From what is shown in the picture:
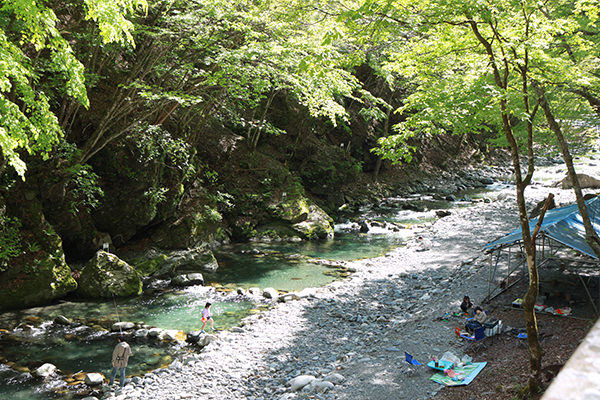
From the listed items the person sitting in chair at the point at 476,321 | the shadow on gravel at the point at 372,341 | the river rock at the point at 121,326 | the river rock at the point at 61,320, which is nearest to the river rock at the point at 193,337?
the river rock at the point at 121,326

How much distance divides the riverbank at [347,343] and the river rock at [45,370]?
1.85m

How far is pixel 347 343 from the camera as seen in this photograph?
10.4 metres

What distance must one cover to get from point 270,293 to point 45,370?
6964 millimetres

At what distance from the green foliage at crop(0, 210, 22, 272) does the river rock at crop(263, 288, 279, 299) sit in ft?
25.9

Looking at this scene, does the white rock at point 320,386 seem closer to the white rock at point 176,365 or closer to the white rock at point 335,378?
the white rock at point 335,378

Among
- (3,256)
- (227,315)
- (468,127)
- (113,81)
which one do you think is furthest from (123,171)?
(468,127)

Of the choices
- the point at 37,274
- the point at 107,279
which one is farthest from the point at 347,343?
the point at 37,274

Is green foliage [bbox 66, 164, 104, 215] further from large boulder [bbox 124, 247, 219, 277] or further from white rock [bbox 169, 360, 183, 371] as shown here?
white rock [bbox 169, 360, 183, 371]

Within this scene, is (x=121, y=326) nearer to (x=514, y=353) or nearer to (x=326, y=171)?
(x=514, y=353)

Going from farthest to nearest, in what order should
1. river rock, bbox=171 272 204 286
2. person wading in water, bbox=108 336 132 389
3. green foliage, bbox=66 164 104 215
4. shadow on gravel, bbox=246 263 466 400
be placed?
river rock, bbox=171 272 204 286 < green foliage, bbox=66 164 104 215 < person wading in water, bbox=108 336 132 389 < shadow on gravel, bbox=246 263 466 400

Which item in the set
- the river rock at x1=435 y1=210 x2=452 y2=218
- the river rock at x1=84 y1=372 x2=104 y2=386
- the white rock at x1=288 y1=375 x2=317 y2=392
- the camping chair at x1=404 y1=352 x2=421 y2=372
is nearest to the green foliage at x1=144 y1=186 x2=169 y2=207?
the river rock at x1=84 y1=372 x2=104 y2=386

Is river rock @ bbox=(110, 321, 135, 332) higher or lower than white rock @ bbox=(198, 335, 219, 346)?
lower

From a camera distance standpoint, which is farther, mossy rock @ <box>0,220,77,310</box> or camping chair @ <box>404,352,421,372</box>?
mossy rock @ <box>0,220,77,310</box>

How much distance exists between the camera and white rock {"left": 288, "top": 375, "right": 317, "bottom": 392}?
321 inches
